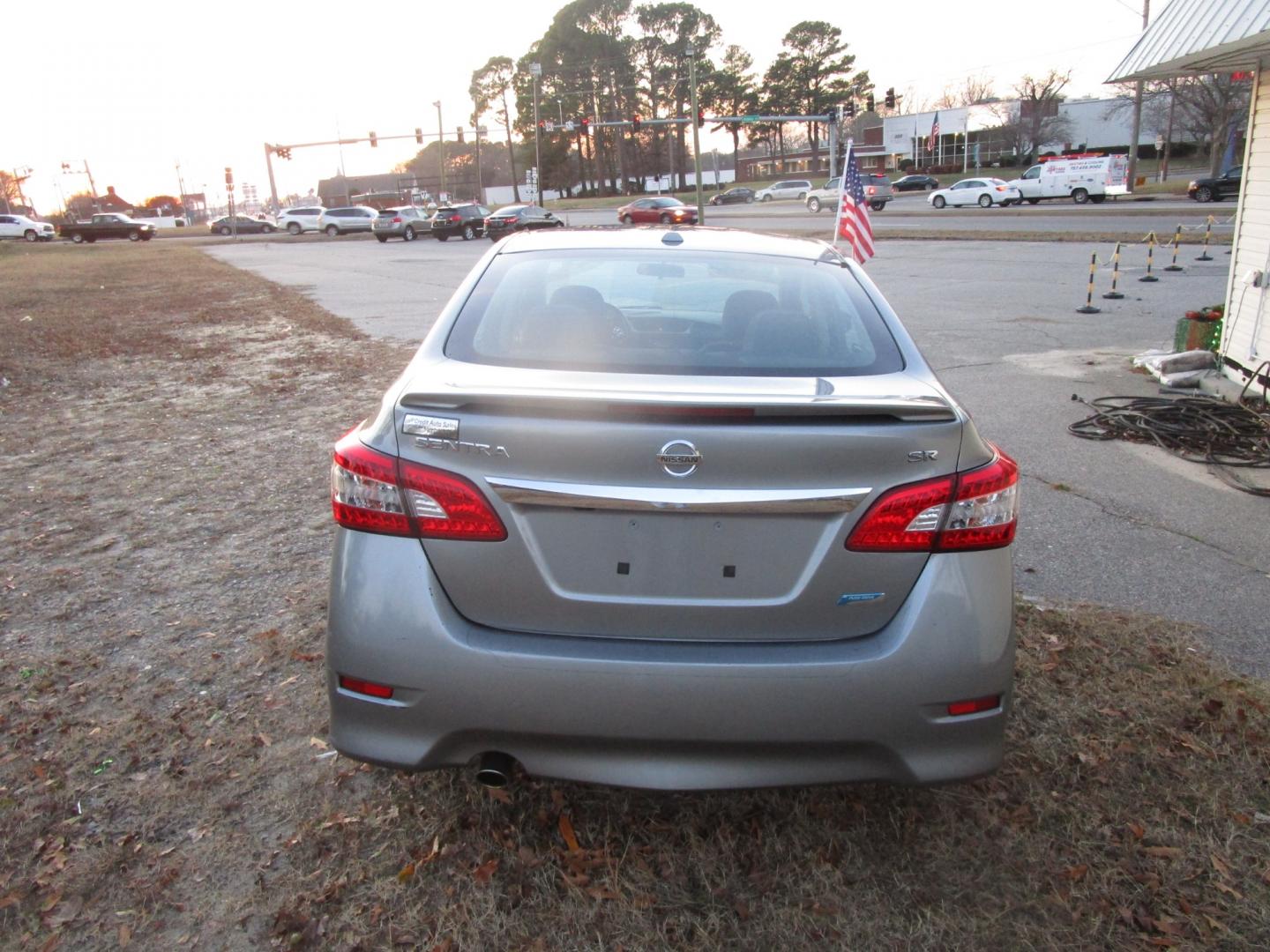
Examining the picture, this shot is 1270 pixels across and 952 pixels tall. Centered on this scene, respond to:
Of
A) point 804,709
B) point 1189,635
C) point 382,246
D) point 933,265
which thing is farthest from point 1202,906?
point 382,246

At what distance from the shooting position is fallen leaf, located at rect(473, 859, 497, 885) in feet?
8.67

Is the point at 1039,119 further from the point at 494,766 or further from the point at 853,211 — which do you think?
the point at 494,766

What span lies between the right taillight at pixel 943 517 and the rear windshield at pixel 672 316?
484 mm

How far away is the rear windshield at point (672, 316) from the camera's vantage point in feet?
9.24

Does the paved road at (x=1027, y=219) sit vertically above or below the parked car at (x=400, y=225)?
below

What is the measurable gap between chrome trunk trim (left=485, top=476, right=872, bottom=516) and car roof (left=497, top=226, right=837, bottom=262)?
157 centimetres

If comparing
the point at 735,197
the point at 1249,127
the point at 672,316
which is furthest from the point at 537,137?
the point at 672,316

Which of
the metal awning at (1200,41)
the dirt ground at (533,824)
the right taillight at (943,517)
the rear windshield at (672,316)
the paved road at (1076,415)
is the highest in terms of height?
the metal awning at (1200,41)

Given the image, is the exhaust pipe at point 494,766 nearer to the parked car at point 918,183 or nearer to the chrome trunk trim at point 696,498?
the chrome trunk trim at point 696,498

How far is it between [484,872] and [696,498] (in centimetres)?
124

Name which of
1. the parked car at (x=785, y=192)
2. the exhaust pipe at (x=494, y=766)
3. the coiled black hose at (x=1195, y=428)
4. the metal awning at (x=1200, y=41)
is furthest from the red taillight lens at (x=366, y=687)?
the parked car at (x=785, y=192)

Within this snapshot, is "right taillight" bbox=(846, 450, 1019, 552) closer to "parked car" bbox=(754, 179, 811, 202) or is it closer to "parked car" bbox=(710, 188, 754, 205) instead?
"parked car" bbox=(754, 179, 811, 202)

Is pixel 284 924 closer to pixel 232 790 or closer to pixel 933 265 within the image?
pixel 232 790

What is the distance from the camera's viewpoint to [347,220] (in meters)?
56.0
